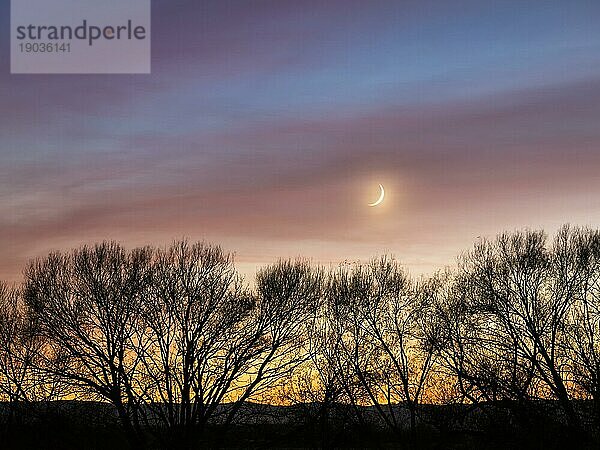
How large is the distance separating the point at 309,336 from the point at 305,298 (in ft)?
7.94

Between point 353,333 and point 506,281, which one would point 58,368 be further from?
point 506,281

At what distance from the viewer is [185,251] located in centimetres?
4131

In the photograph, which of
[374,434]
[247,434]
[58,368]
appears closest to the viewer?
[58,368]

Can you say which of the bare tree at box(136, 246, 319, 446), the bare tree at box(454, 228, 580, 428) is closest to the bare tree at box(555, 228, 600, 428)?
the bare tree at box(454, 228, 580, 428)

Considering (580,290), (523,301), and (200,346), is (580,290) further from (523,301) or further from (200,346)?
(200,346)

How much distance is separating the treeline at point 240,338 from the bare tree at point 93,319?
65mm

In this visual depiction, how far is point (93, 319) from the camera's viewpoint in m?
39.2

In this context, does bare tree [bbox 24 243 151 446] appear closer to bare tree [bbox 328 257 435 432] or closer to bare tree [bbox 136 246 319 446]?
bare tree [bbox 136 246 319 446]

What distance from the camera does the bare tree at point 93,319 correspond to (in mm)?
38500

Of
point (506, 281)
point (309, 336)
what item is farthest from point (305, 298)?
point (506, 281)

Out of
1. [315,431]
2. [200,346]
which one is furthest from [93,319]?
[315,431]

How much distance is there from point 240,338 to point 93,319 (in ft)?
Result: 24.7

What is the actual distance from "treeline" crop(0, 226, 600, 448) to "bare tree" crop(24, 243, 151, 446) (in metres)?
0.06

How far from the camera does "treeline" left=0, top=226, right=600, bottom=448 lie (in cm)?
3884
